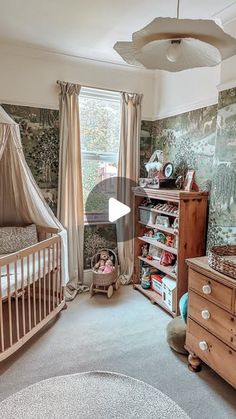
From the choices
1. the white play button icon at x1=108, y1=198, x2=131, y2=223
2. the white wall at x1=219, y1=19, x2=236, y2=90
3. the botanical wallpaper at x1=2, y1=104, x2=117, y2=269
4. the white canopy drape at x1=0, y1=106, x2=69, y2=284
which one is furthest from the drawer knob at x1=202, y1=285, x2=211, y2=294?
the botanical wallpaper at x1=2, y1=104, x2=117, y2=269

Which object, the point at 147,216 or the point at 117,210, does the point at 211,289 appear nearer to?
the point at 147,216

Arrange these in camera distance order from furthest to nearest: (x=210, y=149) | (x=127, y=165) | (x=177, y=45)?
(x=127, y=165) < (x=210, y=149) < (x=177, y=45)

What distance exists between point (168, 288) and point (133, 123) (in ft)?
6.75

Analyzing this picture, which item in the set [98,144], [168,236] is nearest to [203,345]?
[168,236]

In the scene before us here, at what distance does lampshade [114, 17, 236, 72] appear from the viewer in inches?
43.6

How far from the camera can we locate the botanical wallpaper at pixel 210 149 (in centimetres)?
243

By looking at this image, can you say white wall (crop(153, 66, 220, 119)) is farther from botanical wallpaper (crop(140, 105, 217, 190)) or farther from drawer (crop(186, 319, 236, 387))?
drawer (crop(186, 319, 236, 387))

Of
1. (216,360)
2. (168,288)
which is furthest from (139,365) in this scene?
(168,288)

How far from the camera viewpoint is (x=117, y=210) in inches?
148

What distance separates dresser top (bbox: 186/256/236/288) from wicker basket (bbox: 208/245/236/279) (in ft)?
0.08

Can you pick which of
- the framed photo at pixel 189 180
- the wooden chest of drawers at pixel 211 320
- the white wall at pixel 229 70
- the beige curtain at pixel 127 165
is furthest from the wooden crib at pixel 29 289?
the white wall at pixel 229 70

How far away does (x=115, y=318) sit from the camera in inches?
114

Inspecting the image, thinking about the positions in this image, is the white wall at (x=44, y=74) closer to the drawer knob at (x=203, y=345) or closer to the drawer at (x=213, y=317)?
the drawer at (x=213, y=317)

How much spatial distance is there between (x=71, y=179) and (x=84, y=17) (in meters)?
1.59
